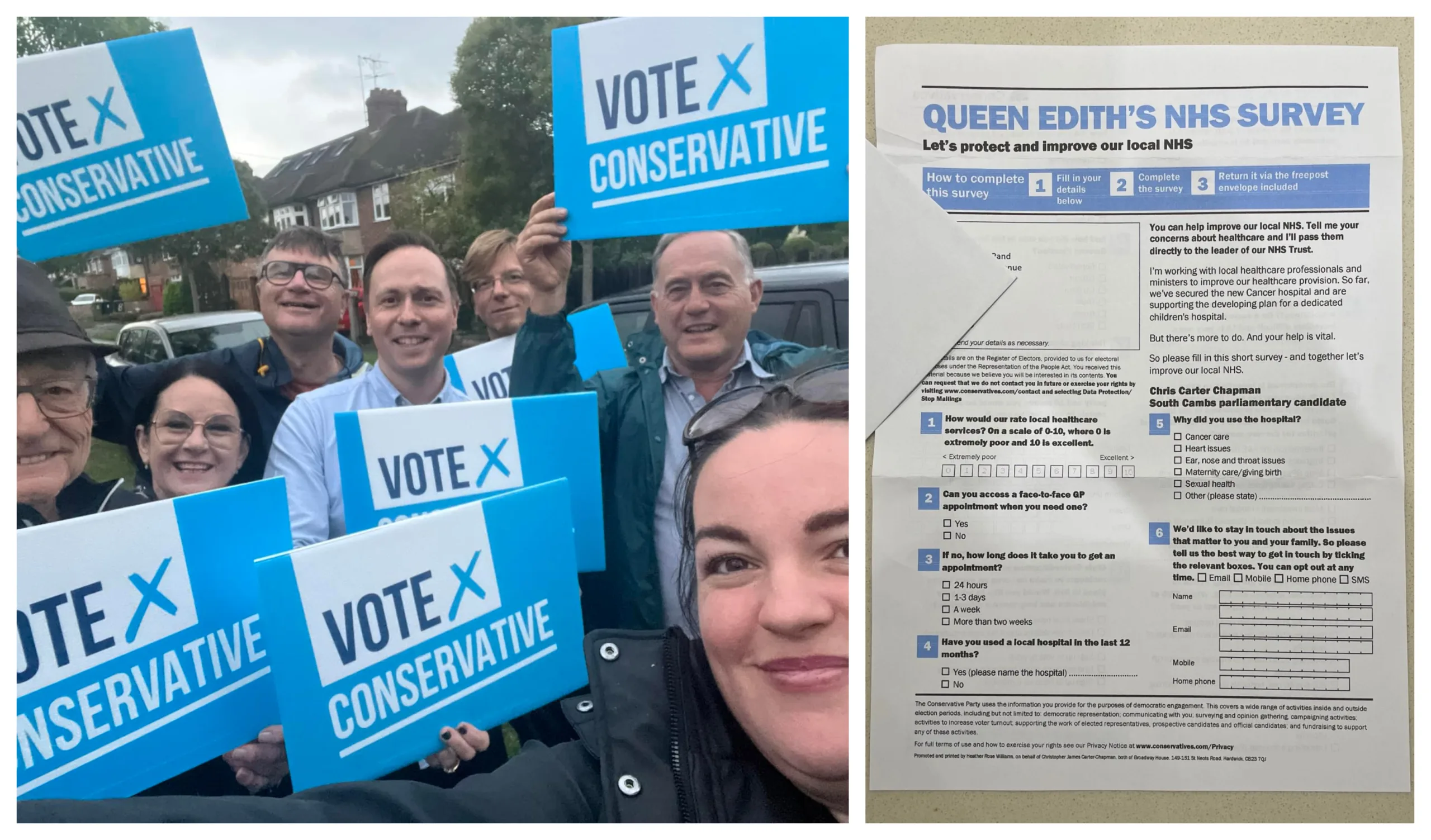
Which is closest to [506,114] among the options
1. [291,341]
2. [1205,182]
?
[291,341]

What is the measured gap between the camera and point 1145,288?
136 centimetres

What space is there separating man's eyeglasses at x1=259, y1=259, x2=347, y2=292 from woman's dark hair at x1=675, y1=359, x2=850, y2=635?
1.93 ft

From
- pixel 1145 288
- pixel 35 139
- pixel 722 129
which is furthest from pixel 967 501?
pixel 35 139

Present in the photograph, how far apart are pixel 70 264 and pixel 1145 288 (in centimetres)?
164

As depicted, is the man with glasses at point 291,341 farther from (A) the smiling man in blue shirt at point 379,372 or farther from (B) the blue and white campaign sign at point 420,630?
(B) the blue and white campaign sign at point 420,630

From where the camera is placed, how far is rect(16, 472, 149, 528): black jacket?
128 centimetres

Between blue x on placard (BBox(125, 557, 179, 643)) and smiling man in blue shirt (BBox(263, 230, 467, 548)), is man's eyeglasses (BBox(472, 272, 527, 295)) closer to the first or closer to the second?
smiling man in blue shirt (BBox(263, 230, 467, 548))

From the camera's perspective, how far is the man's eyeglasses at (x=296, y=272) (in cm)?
131

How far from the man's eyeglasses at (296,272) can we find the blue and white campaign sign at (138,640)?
300mm

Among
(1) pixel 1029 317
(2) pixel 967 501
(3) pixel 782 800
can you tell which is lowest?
(3) pixel 782 800

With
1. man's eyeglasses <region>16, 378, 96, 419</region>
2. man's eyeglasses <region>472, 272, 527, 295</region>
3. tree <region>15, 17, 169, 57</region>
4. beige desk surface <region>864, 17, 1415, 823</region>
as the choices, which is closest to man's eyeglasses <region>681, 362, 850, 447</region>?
beige desk surface <region>864, 17, 1415, 823</region>

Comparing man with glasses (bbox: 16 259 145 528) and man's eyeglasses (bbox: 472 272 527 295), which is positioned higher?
man's eyeglasses (bbox: 472 272 527 295)

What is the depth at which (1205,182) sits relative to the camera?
4.44 ft

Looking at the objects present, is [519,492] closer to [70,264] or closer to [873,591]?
[873,591]
